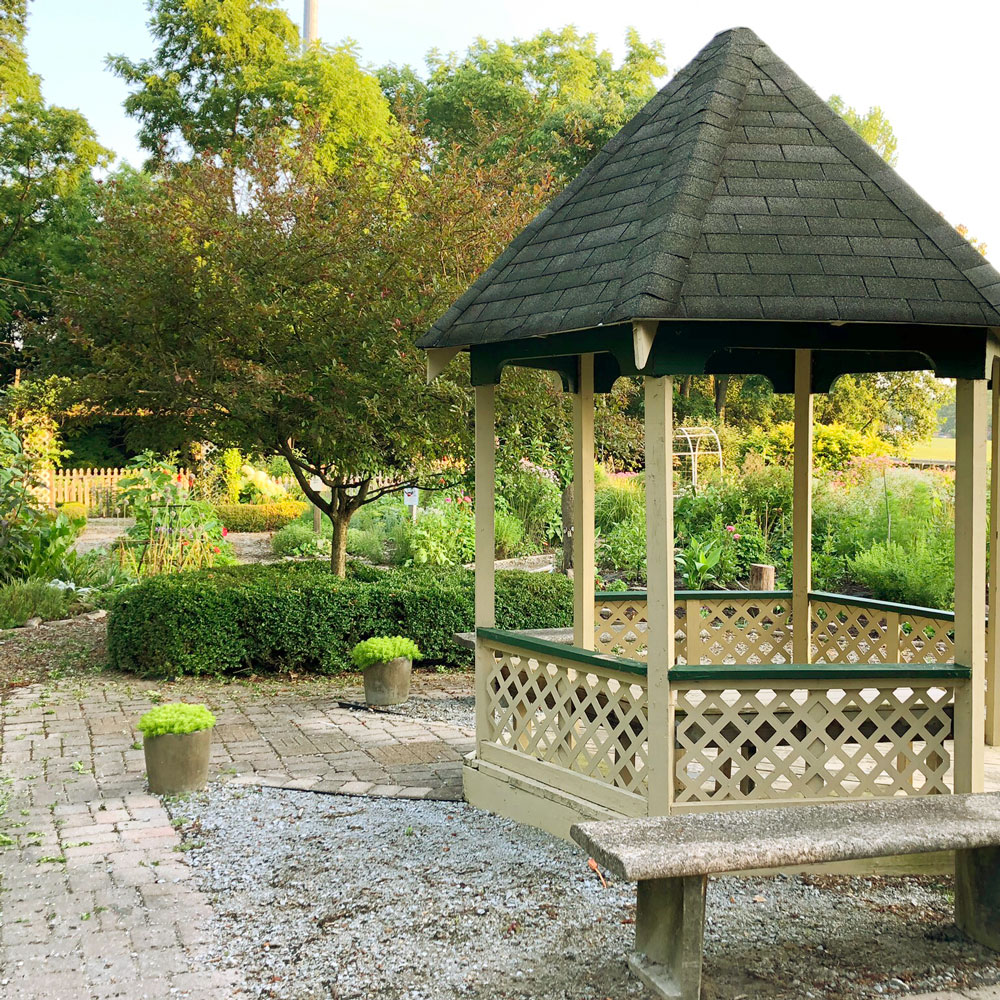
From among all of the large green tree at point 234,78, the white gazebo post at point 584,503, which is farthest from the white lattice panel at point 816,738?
the large green tree at point 234,78

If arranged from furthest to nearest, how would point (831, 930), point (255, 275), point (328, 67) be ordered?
point (328, 67)
point (255, 275)
point (831, 930)

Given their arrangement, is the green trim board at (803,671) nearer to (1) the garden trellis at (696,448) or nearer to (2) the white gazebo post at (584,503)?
(2) the white gazebo post at (584,503)

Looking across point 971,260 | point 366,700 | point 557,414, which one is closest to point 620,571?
point 557,414

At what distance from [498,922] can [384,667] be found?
14.4 feet

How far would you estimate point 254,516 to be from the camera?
78.4 feet

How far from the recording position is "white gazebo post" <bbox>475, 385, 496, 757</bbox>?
20.8 ft

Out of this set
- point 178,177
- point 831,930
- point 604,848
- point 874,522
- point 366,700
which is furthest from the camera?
point 874,522

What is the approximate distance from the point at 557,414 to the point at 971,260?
225 inches

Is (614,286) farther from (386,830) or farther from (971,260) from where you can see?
(386,830)

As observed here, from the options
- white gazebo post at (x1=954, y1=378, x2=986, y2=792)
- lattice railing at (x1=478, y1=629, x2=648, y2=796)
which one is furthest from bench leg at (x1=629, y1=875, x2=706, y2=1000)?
white gazebo post at (x1=954, y1=378, x2=986, y2=792)

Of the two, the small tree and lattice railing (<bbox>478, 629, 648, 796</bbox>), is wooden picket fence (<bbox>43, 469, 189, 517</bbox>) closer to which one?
the small tree

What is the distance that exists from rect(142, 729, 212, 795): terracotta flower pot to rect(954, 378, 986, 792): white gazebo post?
13.8ft

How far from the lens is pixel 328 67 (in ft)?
92.8

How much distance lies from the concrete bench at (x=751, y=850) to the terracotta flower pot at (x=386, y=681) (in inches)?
190
